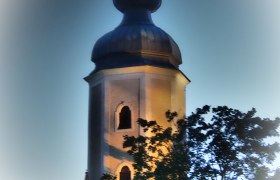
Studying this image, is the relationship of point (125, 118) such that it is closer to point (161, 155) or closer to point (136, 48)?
point (136, 48)

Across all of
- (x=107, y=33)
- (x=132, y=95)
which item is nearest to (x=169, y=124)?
(x=132, y=95)

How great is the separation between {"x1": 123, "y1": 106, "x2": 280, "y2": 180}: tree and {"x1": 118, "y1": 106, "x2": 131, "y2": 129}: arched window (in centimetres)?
690

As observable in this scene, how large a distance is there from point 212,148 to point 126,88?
29.2ft

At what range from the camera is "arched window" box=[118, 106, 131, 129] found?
3344 cm

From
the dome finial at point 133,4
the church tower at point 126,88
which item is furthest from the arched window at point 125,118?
the dome finial at point 133,4

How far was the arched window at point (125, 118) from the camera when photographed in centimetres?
3344

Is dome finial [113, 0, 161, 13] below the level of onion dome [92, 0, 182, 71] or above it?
above

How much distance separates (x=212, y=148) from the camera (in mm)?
25391

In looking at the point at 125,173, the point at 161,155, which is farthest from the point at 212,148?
the point at 125,173

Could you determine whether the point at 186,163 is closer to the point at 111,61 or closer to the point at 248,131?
the point at 248,131

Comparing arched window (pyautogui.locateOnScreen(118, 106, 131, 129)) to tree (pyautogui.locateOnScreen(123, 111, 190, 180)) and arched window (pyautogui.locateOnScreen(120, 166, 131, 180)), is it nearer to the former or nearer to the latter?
arched window (pyautogui.locateOnScreen(120, 166, 131, 180))

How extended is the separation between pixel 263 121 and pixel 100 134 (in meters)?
9.68

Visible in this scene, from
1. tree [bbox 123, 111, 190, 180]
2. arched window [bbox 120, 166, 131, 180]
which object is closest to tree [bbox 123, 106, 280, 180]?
tree [bbox 123, 111, 190, 180]

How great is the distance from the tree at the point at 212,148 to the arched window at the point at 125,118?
6.90 m
